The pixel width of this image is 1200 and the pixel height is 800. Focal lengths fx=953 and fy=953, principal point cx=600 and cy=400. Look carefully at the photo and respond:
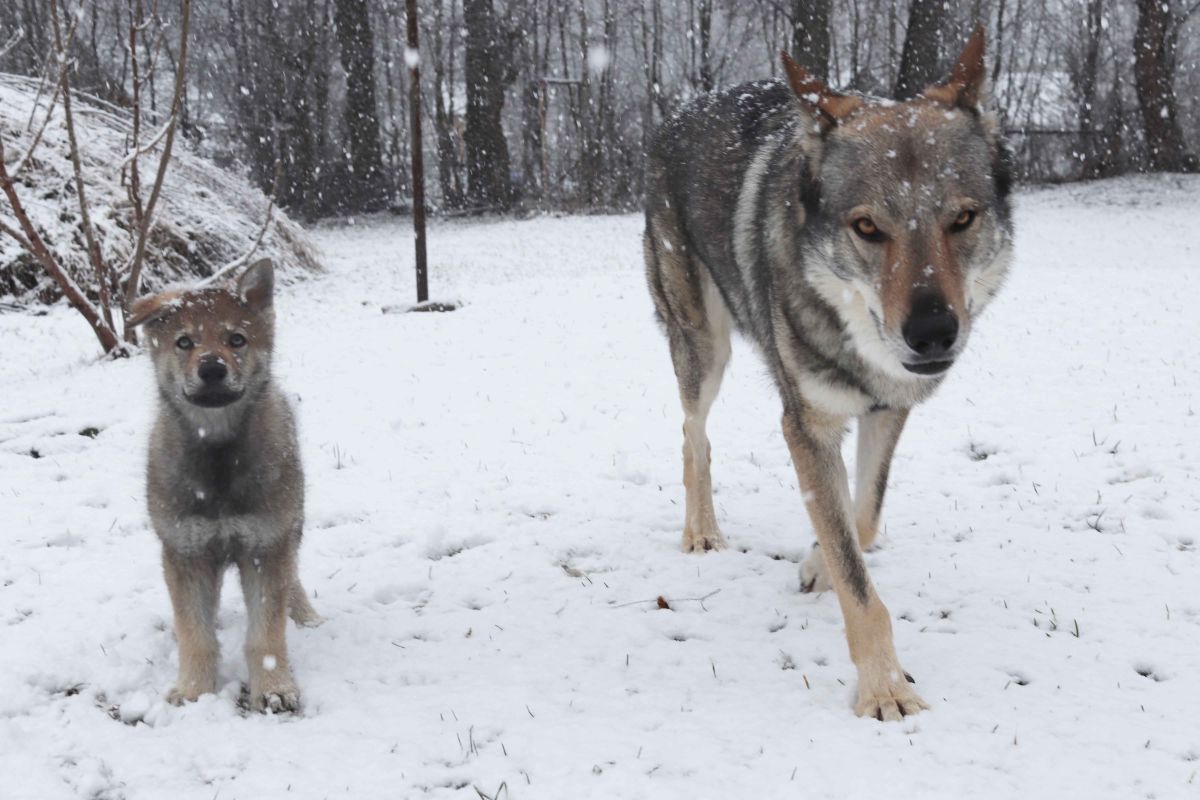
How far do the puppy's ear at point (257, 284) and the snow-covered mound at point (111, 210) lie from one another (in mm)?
7247

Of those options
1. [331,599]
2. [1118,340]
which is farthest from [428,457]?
[1118,340]

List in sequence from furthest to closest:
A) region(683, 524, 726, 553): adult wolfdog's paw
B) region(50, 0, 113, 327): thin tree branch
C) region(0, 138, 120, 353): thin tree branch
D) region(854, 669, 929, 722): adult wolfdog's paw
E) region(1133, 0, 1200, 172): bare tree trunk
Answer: region(1133, 0, 1200, 172): bare tree trunk → region(50, 0, 113, 327): thin tree branch → region(0, 138, 120, 353): thin tree branch → region(683, 524, 726, 553): adult wolfdog's paw → region(854, 669, 929, 722): adult wolfdog's paw

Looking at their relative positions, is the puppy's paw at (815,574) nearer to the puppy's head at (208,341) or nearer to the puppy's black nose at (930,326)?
the puppy's black nose at (930,326)

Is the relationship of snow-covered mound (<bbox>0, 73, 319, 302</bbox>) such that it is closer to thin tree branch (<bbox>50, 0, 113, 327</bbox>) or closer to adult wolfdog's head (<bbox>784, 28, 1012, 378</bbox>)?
thin tree branch (<bbox>50, 0, 113, 327</bbox>)

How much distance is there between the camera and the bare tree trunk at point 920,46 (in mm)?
20047

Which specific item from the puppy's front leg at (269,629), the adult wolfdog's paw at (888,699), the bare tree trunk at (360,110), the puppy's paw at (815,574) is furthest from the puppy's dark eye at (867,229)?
the bare tree trunk at (360,110)

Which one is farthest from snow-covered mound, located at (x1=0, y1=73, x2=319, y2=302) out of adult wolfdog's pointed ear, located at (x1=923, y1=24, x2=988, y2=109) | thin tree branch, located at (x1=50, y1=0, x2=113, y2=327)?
adult wolfdog's pointed ear, located at (x1=923, y1=24, x2=988, y2=109)

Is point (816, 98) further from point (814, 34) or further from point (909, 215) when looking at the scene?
point (814, 34)

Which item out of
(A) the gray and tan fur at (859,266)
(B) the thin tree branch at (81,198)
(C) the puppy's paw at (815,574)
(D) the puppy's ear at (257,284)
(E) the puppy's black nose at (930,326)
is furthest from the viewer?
(B) the thin tree branch at (81,198)

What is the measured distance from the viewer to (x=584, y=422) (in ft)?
21.7

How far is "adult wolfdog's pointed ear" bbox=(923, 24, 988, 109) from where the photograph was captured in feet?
10.8

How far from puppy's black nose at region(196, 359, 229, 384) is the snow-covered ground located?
83 centimetres

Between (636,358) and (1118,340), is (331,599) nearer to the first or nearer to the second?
(636,358)

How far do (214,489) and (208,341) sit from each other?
510 millimetres
